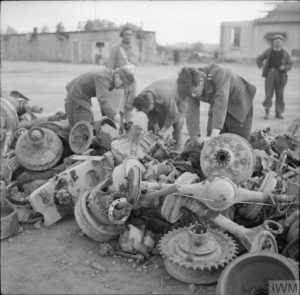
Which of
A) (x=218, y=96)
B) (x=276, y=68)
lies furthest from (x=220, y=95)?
(x=276, y=68)

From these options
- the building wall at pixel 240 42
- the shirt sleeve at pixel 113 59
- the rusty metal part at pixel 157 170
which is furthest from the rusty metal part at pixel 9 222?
the building wall at pixel 240 42

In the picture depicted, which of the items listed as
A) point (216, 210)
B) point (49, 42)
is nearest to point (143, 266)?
point (216, 210)

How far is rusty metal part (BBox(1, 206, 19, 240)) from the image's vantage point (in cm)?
379

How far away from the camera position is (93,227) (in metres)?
3.72

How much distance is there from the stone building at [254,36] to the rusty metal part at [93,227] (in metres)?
21.5

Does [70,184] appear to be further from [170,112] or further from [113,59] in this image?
[113,59]

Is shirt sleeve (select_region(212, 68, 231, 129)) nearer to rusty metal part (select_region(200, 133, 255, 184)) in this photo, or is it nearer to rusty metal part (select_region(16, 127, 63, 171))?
rusty metal part (select_region(200, 133, 255, 184))

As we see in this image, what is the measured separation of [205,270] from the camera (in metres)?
3.18

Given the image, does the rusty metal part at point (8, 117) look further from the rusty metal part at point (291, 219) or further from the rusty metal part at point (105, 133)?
the rusty metal part at point (291, 219)

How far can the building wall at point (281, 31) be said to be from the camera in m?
23.1

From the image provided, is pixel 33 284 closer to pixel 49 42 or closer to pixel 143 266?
pixel 143 266

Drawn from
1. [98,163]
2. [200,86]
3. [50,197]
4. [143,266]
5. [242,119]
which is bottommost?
[143,266]

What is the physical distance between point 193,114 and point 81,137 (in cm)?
140

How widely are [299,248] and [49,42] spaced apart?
31051 mm
